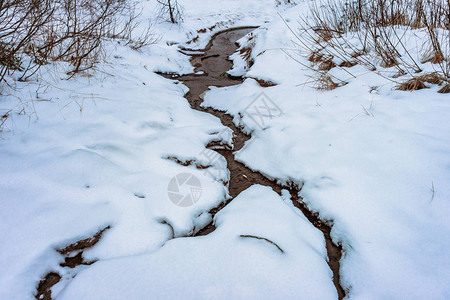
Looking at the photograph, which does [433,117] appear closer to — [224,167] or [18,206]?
[224,167]

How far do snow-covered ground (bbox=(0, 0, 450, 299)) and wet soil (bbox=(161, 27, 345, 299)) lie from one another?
8cm

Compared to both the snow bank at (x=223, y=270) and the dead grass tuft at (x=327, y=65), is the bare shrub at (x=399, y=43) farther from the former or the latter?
the snow bank at (x=223, y=270)

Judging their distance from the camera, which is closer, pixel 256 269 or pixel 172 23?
pixel 256 269

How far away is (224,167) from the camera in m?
2.42

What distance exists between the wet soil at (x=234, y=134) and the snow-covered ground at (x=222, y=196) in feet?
0.25

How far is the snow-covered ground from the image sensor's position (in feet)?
3.96

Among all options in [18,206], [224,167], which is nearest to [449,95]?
[224,167]

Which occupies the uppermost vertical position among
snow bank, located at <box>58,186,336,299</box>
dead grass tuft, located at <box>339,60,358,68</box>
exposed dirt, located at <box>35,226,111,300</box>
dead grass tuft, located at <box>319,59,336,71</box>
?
dead grass tuft, located at <box>319,59,336,71</box>

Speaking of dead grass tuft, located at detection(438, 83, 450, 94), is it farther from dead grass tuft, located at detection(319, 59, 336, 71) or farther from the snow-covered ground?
dead grass tuft, located at detection(319, 59, 336, 71)

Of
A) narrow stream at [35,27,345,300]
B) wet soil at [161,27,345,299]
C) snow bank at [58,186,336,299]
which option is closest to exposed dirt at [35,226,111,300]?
narrow stream at [35,27,345,300]

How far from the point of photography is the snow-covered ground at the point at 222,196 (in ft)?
3.96

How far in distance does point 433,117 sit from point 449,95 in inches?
17.3

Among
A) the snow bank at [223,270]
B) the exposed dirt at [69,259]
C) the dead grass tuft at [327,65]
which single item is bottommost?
the snow bank at [223,270]

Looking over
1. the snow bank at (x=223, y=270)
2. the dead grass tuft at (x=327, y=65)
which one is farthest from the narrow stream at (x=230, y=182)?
the dead grass tuft at (x=327, y=65)
